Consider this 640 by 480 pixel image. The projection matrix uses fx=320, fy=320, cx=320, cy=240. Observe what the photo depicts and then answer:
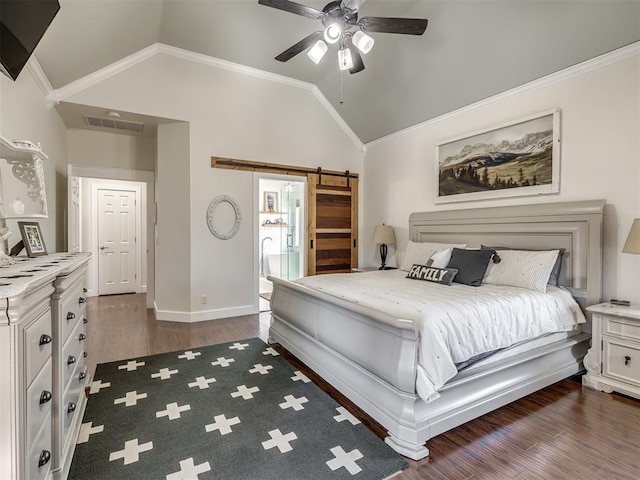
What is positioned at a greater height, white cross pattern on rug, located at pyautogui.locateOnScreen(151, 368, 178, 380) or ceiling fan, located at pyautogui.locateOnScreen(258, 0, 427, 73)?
ceiling fan, located at pyautogui.locateOnScreen(258, 0, 427, 73)

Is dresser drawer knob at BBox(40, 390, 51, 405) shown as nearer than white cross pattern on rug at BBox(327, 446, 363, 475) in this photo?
Yes

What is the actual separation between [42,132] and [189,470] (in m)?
3.60

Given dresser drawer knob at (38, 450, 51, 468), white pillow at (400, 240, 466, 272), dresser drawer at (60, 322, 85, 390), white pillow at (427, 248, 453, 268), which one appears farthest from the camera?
white pillow at (400, 240, 466, 272)

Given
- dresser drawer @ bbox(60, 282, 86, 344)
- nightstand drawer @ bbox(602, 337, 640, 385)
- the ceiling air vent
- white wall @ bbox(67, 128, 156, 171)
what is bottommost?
nightstand drawer @ bbox(602, 337, 640, 385)

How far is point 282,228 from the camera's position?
5746 millimetres

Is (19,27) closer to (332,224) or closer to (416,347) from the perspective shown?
(416,347)

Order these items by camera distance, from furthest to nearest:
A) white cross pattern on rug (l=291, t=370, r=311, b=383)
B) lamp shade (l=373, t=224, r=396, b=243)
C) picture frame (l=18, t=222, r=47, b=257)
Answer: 1. lamp shade (l=373, t=224, r=396, b=243)
2. white cross pattern on rug (l=291, t=370, r=311, b=383)
3. picture frame (l=18, t=222, r=47, b=257)

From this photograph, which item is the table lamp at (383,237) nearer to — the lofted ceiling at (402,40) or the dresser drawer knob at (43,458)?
the lofted ceiling at (402,40)

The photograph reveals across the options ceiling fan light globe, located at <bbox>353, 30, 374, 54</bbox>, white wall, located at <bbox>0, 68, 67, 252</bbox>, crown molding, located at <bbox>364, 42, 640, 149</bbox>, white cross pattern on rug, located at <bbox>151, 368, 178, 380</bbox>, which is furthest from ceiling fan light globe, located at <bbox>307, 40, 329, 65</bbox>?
white cross pattern on rug, located at <bbox>151, 368, 178, 380</bbox>

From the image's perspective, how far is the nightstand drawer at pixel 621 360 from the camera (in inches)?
95.5

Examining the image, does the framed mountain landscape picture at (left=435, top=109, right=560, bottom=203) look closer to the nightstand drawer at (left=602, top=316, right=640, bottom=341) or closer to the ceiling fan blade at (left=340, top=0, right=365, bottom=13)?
the nightstand drawer at (left=602, top=316, right=640, bottom=341)

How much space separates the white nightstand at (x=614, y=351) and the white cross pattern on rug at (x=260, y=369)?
2.71 meters

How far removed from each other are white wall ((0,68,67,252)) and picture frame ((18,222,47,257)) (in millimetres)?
235

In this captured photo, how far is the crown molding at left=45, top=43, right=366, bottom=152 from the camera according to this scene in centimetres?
364
